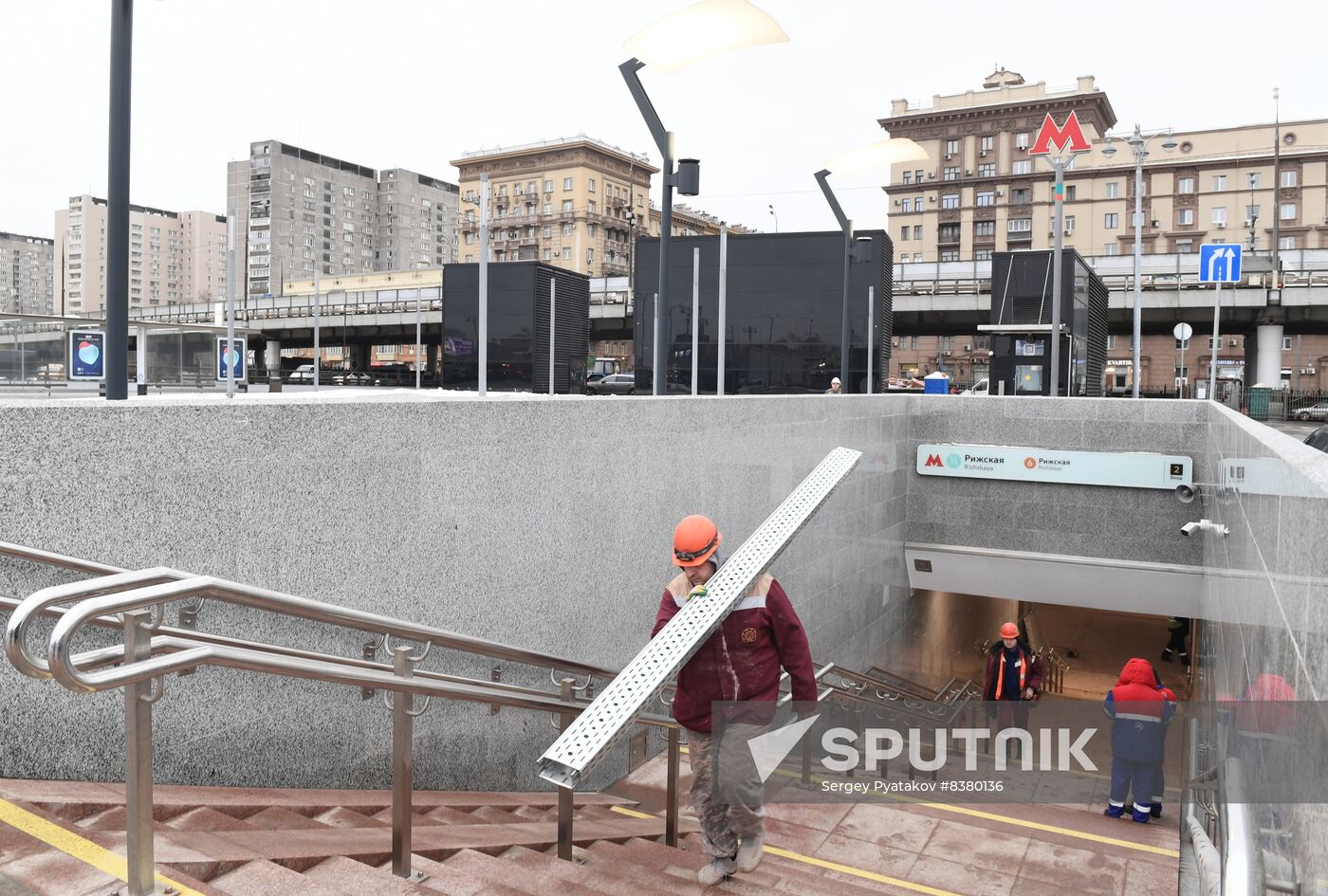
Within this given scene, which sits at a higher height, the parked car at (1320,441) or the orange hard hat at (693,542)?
the parked car at (1320,441)

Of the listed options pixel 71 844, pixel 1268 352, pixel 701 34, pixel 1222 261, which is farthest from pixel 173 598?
pixel 1268 352

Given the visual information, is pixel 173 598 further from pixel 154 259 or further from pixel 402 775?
pixel 154 259

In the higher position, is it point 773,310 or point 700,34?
point 700,34

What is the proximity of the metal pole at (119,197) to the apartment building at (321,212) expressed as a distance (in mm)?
2043

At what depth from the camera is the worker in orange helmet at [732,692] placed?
4.90m

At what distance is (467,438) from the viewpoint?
6172mm

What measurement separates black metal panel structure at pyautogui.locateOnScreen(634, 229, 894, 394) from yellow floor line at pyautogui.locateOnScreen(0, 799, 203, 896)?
20910 mm

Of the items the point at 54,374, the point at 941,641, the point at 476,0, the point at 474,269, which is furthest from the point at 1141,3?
the point at 54,374

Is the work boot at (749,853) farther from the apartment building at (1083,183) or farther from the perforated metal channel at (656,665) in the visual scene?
the apartment building at (1083,183)

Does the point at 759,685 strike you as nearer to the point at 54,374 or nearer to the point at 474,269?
the point at 54,374

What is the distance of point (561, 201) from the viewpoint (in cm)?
9850

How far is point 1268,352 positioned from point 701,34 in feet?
111

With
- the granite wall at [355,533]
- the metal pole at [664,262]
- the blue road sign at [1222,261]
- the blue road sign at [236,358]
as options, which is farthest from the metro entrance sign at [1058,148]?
the blue road sign at [236,358]

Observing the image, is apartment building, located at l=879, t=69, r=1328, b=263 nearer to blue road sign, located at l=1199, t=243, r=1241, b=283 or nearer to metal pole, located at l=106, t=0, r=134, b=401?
blue road sign, located at l=1199, t=243, r=1241, b=283
